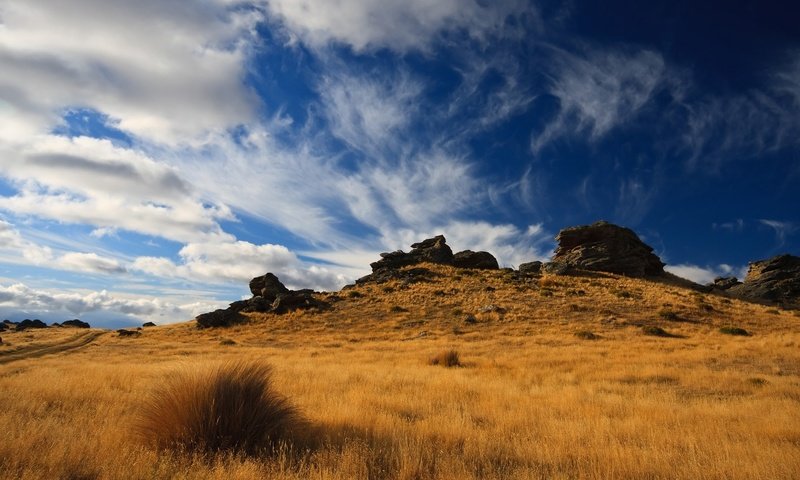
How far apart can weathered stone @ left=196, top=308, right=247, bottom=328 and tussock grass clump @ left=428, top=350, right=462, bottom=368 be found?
31.8 m

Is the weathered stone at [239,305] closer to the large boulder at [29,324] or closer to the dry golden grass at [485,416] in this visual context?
the dry golden grass at [485,416]

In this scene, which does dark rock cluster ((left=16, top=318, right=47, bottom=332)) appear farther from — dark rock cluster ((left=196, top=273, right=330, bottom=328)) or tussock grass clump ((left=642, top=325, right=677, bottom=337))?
tussock grass clump ((left=642, top=325, right=677, bottom=337))

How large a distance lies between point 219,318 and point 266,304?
19.4ft

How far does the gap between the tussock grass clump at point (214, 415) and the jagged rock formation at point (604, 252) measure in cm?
6012

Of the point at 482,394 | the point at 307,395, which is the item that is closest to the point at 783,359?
the point at 482,394

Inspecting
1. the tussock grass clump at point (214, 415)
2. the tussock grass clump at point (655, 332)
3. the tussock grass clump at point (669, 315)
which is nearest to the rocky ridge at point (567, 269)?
the tussock grass clump at point (669, 315)

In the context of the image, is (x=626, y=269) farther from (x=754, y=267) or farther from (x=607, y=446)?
(x=607, y=446)

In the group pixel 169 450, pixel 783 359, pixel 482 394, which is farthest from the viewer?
pixel 783 359

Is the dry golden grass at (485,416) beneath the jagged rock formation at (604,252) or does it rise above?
beneath

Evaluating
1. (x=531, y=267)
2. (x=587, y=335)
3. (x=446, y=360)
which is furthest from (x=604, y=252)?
(x=446, y=360)

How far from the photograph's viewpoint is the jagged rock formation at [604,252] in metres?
64.6

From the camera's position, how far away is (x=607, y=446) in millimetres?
6914

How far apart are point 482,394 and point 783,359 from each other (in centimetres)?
1785

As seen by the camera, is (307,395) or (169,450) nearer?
(169,450)
